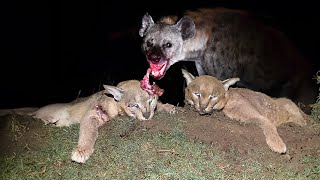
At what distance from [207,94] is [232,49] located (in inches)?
69.8

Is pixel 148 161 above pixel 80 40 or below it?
above

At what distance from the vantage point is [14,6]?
8.73 meters

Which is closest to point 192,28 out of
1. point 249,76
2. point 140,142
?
point 249,76

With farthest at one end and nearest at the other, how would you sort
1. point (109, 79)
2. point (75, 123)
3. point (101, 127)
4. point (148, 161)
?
point (109, 79)
point (75, 123)
point (101, 127)
point (148, 161)

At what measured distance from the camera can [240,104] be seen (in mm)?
5906

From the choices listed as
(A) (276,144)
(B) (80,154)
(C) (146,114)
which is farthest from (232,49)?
(B) (80,154)

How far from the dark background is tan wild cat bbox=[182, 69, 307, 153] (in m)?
2.55

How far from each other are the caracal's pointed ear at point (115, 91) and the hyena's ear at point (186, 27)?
1650mm

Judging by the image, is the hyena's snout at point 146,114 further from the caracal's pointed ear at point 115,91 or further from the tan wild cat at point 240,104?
the tan wild cat at point 240,104

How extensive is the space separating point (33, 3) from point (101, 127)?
4.01 m

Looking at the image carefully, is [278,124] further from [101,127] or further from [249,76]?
[101,127]

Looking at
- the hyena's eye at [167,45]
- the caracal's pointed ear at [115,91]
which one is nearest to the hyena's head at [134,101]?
the caracal's pointed ear at [115,91]

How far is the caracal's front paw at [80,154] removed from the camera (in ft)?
16.4

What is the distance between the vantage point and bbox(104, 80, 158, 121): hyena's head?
5.75 m
